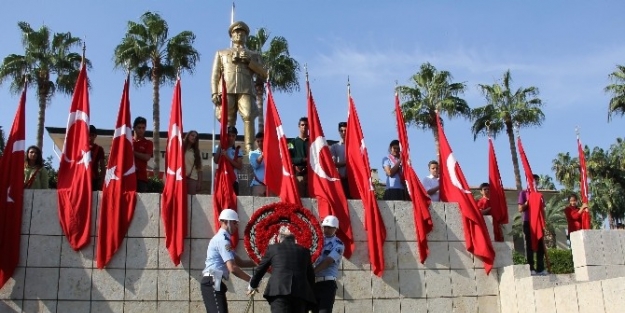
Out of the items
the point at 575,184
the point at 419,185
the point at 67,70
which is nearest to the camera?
the point at 419,185

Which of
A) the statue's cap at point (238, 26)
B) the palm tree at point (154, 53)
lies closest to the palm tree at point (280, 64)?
the palm tree at point (154, 53)

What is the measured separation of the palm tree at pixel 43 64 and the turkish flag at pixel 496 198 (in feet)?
71.0

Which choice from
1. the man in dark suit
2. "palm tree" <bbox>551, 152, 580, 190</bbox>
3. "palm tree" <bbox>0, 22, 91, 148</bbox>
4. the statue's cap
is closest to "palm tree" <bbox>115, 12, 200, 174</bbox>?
"palm tree" <bbox>0, 22, 91, 148</bbox>

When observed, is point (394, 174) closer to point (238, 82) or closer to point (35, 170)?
point (238, 82)

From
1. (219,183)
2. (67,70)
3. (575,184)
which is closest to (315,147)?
(219,183)

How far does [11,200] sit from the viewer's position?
9.54 meters

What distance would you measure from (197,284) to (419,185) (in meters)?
3.90

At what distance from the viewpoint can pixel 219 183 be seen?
10266mm

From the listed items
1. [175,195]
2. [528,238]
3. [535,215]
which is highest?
[175,195]

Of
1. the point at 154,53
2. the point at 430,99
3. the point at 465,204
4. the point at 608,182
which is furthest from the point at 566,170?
the point at 465,204

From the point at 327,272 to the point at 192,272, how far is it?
2.56 metres

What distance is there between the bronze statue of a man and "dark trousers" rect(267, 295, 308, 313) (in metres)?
8.30

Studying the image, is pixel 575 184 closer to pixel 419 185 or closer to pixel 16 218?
pixel 419 185

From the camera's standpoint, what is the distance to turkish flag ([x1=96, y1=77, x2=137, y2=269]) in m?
9.57
